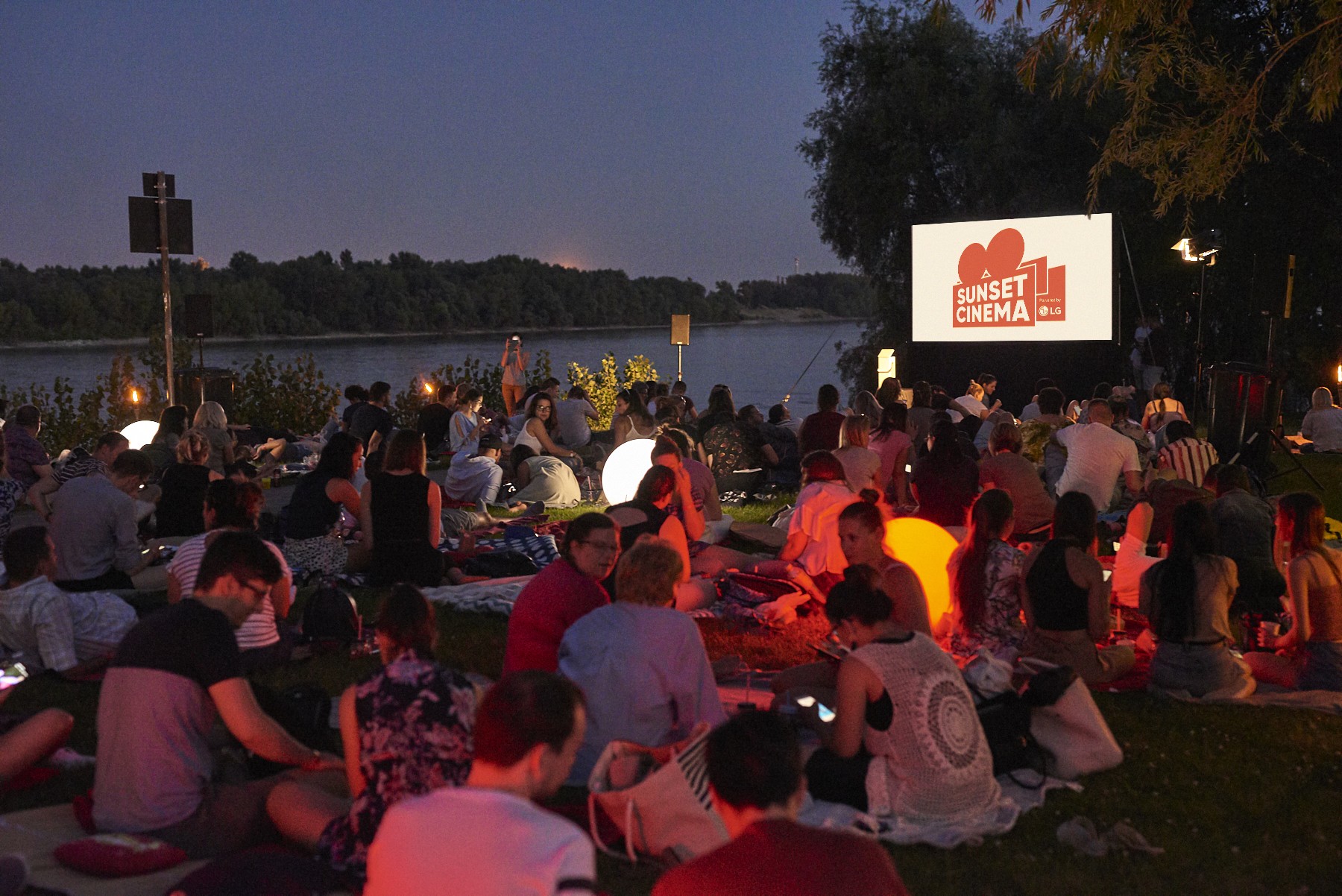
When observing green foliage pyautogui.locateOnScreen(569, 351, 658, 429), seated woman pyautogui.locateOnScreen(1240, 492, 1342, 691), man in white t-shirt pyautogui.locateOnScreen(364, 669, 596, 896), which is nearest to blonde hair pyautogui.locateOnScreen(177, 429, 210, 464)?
man in white t-shirt pyautogui.locateOnScreen(364, 669, 596, 896)

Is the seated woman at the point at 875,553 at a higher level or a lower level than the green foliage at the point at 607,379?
lower

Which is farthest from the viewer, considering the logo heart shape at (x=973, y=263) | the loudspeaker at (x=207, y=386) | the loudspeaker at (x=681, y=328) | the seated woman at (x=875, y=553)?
the loudspeaker at (x=681, y=328)

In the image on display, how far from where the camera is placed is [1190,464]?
8.28 meters

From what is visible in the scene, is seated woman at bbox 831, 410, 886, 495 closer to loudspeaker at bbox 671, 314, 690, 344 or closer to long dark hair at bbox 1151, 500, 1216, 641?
long dark hair at bbox 1151, 500, 1216, 641

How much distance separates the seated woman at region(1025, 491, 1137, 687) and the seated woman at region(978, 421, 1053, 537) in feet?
7.56

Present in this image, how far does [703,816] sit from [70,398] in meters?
12.9

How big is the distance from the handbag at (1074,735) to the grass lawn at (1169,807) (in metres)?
0.08

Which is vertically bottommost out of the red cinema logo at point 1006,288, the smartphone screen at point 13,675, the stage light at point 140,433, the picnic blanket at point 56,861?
the picnic blanket at point 56,861

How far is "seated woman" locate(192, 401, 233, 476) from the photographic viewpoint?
389 inches

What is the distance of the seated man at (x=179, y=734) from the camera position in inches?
132

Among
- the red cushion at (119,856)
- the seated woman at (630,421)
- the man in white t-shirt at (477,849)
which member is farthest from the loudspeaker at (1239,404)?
the man in white t-shirt at (477,849)

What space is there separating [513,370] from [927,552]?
11.8 metres

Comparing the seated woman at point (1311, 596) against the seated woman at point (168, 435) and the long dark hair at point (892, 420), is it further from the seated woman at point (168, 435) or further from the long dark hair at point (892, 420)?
the seated woman at point (168, 435)

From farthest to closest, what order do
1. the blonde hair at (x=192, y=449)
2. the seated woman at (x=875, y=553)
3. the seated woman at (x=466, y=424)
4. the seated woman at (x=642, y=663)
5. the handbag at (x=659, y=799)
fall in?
the seated woman at (x=466, y=424) → the blonde hair at (x=192, y=449) → the seated woman at (x=875, y=553) → the seated woman at (x=642, y=663) → the handbag at (x=659, y=799)
